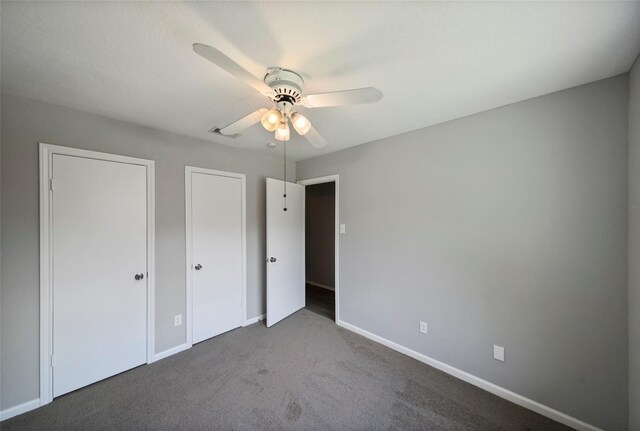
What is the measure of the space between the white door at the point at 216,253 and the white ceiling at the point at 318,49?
1.09m

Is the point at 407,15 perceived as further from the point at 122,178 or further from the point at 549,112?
the point at 122,178

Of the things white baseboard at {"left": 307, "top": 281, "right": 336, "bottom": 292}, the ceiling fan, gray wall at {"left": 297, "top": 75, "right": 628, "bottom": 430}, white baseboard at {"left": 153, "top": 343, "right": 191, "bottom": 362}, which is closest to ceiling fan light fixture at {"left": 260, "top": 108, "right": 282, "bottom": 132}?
the ceiling fan

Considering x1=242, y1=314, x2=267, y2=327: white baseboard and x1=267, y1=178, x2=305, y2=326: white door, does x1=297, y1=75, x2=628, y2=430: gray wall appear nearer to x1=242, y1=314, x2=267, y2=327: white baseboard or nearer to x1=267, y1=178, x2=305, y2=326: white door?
x1=267, y1=178, x2=305, y2=326: white door

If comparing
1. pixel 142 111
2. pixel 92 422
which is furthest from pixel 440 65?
pixel 92 422

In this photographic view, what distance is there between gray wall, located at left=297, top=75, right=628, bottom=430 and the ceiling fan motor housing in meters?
1.50

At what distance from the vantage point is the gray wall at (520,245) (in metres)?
1.53

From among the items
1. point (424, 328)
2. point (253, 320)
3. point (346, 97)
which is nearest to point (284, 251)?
point (253, 320)

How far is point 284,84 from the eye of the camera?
4.52 ft

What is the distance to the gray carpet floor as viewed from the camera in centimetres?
166

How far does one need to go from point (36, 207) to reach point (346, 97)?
2.46m

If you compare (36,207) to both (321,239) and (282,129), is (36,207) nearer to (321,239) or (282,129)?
(282,129)

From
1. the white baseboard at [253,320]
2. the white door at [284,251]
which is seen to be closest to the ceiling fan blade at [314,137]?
the white door at [284,251]

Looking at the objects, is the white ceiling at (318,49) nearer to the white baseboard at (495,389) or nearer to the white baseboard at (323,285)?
the white baseboard at (495,389)

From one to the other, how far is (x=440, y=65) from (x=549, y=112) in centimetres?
101
